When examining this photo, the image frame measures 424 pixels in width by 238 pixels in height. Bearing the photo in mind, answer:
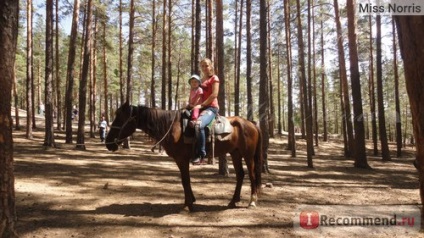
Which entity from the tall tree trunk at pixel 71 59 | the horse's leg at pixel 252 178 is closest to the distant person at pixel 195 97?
the horse's leg at pixel 252 178

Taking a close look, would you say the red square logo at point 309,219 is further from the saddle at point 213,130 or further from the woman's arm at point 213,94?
the woman's arm at point 213,94

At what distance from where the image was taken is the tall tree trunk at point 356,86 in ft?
47.2

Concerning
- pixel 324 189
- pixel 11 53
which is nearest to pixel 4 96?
pixel 11 53

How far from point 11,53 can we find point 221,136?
428cm

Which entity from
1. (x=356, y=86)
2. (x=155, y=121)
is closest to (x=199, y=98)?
(x=155, y=121)

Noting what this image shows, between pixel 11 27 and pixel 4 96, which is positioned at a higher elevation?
pixel 11 27

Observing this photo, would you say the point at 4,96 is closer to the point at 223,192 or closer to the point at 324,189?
the point at 223,192

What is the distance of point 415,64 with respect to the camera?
2816 mm

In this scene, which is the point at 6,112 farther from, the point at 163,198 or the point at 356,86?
the point at 356,86

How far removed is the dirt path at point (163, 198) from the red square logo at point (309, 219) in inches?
7.8

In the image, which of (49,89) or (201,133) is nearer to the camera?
(201,133)

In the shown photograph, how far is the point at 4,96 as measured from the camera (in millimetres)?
3334

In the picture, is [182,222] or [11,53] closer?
[11,53]

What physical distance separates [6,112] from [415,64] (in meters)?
4.29
